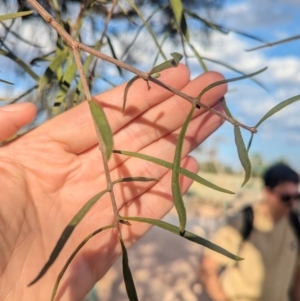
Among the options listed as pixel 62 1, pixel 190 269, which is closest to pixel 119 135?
pixel 62 1

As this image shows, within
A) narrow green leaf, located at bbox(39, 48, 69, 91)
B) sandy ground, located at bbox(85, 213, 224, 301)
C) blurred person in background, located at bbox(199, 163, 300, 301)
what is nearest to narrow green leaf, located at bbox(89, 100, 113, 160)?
narrow green leaf, located at bbox(39, 48, 69, 91)

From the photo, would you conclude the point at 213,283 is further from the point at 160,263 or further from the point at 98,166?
the point at 98,166

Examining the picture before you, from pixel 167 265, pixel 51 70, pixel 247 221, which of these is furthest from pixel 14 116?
pixel 167 265

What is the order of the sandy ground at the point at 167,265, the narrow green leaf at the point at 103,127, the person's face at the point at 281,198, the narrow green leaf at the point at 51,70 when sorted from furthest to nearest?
the sandy ground at the point at 167,265
the person's face at the point at 281,198
the narrow green leaf at the point at 51,70
the narrow green leaf at the point at 103,127

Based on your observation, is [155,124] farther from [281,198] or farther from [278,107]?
[281,198]

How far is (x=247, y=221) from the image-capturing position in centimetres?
82

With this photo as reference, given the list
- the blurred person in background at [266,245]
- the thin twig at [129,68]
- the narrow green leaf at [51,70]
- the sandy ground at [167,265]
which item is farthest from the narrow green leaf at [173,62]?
the sandy ground at [167,265]

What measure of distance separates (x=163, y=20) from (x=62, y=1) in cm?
13

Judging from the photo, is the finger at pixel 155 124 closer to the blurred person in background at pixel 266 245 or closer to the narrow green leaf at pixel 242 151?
the narrow green leaf at pixel 242 151

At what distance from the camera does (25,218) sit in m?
0.37

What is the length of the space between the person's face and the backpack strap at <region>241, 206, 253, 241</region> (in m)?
0.03

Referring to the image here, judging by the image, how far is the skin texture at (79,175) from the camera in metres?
0.36

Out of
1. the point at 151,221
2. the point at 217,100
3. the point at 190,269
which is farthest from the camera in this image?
the point at 190,269

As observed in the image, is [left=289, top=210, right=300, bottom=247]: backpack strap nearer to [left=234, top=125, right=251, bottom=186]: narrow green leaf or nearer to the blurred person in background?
the blurred person in background
